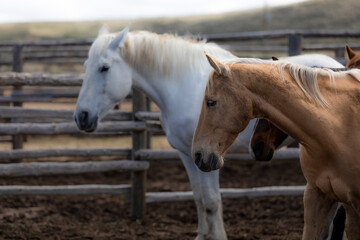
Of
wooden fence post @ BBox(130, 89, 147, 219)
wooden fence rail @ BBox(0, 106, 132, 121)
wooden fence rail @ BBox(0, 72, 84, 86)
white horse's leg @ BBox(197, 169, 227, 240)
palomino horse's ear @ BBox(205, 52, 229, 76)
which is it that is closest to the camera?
palomino horse's ear @ BBox(205, 52, 229, 76)

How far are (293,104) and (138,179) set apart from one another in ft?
10.5

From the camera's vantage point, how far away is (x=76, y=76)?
5137 mm

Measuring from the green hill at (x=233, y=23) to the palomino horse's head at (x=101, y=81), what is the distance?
3901 cm

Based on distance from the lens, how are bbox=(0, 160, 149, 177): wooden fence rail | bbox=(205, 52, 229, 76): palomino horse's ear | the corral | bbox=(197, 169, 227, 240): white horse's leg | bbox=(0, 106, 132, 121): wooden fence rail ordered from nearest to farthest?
bbox=(205, 52, 229, 76): palomino horse's ear
bbox=(197, 169, 227, 240): white horse's leg
the corral
bbox=(0, 160, 149, 177): wooden fence rail
bbox=(0, 106, 132, 121): wooden fence rail

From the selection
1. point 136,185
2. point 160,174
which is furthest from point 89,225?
point 160,174

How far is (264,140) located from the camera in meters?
2.78

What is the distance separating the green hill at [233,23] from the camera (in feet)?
152

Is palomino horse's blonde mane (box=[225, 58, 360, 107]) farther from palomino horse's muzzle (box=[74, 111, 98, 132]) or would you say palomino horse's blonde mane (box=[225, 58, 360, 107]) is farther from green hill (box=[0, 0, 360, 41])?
green hill (box=[0, 0, 360, 41])

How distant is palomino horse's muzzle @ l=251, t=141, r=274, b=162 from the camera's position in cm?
275

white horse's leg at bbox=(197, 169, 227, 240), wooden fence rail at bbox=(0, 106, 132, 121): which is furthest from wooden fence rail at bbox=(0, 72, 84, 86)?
white horse's leg at bbox=(197, 169, 227, 240)

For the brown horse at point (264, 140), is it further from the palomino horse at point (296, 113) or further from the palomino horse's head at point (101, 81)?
the palomino horse's head at point (101, 81)

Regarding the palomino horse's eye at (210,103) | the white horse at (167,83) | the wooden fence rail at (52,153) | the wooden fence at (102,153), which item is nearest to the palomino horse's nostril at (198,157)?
the palomino horse's eye at (210,103)

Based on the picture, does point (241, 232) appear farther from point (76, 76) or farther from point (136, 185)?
point (76, 76)

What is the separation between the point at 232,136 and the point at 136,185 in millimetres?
3015
